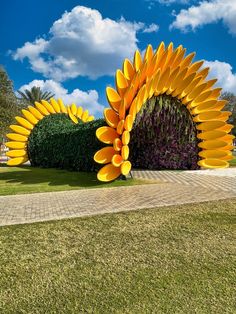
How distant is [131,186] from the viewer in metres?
9.23

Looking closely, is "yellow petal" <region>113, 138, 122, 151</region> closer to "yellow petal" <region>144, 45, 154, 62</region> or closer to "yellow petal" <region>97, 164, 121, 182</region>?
"yellow petal" <region>97, 164, 121, 182</region>

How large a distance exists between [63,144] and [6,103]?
16.4 metres

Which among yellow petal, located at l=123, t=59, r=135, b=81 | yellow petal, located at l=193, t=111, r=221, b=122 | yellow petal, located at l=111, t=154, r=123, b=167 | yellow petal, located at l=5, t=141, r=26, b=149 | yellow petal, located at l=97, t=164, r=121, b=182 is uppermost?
yellow petal, located at l=123, t=59, r=135, b=81

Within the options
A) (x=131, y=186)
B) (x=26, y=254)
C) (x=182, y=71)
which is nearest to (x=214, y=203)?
(x=131, y=186)

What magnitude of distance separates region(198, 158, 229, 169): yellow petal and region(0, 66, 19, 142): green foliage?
19038 millimetres

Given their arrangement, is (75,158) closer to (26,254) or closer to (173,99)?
(173,99)

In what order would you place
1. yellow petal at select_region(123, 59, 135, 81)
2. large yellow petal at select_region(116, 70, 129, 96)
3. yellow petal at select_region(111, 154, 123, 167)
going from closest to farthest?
yellow petal at select_region(111, 154, 123, 167) → large yellow petal at select_region(116, 70, 129, 96) → yellow petal at select_region(123, 59, 135, 81)

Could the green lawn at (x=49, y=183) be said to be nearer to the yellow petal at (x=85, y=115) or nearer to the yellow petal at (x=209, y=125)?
the yellow petal at (x=209, y=125)

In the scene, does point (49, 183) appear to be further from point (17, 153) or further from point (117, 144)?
point (17, 153)

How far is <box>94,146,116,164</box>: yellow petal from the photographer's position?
9172mm

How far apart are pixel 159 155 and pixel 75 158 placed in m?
3.80

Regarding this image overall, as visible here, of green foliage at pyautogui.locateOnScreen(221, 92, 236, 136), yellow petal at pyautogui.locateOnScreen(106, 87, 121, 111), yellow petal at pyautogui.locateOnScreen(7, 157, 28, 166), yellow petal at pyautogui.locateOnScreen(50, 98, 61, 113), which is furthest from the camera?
green foliage at pyautogui.locateOnScreen(221, 92, 236, 136)

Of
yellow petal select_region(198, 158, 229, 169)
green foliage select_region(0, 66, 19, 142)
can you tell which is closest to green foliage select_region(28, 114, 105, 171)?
yellow petal select_region(198, 158, 229, 169)

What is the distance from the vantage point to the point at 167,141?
46.1 ft
